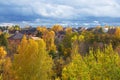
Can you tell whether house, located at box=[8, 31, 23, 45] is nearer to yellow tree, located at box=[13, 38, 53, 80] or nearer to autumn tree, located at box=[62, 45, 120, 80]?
yellow tree, located at box=[13, 38, 53, 80]

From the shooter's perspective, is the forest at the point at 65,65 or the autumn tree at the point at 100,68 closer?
the autumn tree at the point at 100,68

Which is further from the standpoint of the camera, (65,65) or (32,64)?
(65,65)

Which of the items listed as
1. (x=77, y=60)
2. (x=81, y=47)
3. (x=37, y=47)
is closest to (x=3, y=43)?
(x=81, y=47)

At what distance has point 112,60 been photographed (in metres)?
26.4

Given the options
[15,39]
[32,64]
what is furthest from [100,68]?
[15,39]

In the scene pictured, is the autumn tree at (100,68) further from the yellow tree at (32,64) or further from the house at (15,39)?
the house at (15,39)

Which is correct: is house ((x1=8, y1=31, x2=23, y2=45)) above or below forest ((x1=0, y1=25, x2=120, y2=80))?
below

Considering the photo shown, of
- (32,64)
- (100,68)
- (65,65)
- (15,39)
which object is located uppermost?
(100,68)

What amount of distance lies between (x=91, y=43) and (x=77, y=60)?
7077 centimetres

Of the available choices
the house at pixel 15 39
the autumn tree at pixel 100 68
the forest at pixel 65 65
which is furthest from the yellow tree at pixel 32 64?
the house at pixel 15 39

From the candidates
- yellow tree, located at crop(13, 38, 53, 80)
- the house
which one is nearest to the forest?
yellow tree, located at crop(13, 38, 53, 80)

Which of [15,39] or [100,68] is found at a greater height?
[100,68]

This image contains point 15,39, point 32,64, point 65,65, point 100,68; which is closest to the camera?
point 100,68

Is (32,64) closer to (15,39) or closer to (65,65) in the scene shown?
(65,65)
